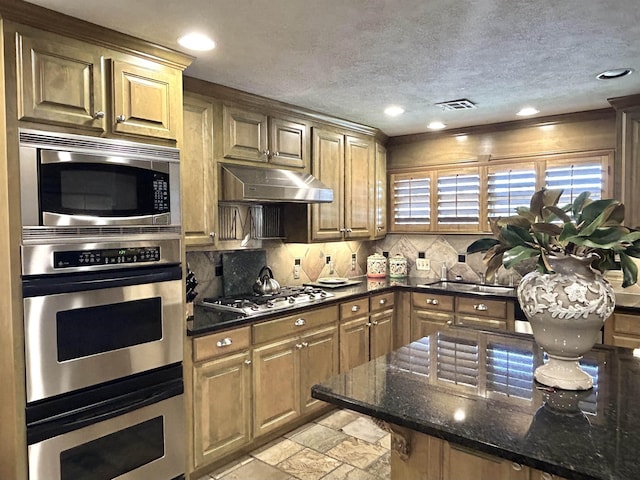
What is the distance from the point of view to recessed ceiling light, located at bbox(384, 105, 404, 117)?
3.70 meters

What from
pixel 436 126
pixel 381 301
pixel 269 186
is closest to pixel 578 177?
pixel 436 126

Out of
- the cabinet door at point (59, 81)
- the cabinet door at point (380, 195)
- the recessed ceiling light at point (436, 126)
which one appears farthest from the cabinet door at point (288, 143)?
the cabinet door at point (59, 81)

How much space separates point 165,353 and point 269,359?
846 millimetres

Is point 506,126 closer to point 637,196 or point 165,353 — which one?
point 637,196

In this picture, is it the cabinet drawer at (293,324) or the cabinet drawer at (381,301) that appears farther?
the cabinet drawer at (381,301)

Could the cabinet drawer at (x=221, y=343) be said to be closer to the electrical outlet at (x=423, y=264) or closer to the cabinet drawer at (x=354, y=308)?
the cabinet drawer at (x=354, y=308)

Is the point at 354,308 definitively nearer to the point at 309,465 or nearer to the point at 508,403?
the point at 309,465

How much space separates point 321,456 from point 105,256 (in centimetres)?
189

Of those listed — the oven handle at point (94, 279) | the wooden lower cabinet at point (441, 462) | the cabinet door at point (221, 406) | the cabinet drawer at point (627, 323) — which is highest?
the oven handle at point (94, 279)

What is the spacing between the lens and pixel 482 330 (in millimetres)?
2418

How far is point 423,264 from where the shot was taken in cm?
494

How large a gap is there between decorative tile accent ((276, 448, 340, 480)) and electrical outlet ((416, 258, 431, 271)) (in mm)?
2417

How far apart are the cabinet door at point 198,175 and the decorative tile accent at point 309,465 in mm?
1492

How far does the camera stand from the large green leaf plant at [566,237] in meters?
1.47
